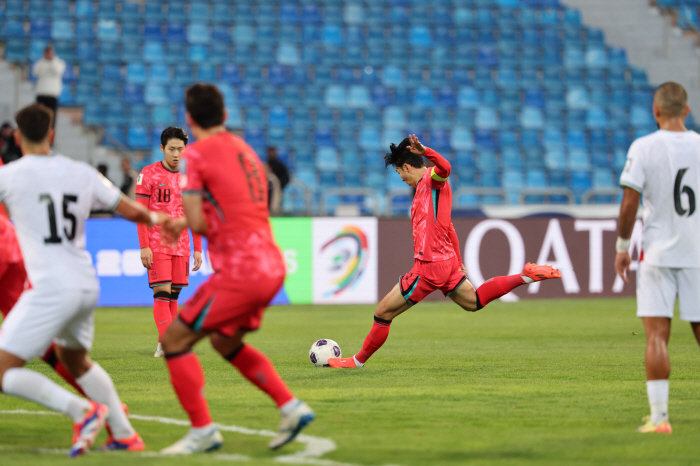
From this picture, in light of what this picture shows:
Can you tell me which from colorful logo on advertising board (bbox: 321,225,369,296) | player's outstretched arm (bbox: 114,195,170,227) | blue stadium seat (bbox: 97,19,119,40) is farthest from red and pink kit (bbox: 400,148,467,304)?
blue stadium seat (bbox: 97,19,119,40)

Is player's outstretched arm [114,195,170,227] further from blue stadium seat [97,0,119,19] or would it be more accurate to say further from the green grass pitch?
blue stadium seat [97,0,119,19]

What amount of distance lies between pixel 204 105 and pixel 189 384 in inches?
58.7

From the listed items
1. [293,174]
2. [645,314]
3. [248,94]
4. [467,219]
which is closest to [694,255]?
[645,314]

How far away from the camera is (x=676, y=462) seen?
4.37 meters

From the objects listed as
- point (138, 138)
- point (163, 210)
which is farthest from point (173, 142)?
point (138, 138)

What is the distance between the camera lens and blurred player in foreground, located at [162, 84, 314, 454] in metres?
4.46

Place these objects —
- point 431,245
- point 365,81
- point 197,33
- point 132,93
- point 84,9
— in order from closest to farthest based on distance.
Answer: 1. point 431,245
2. point 132,93
3. point 84,9
4. point 365,81
5. point 197,33

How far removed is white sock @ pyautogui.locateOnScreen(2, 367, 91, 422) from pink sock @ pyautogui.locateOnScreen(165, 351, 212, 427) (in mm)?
455

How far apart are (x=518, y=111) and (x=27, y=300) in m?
19.5

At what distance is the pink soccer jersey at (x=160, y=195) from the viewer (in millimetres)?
8859

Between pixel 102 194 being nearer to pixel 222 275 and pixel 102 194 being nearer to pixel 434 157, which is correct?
pixel 222 275

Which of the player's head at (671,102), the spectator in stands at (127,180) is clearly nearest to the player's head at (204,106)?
the player's head at (671,102)

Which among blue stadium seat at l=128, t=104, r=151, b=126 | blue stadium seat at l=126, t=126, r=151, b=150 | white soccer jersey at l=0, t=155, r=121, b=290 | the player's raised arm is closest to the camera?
white soccer jersey at l=0, t=155, r=121, b=290

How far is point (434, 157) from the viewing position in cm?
721
